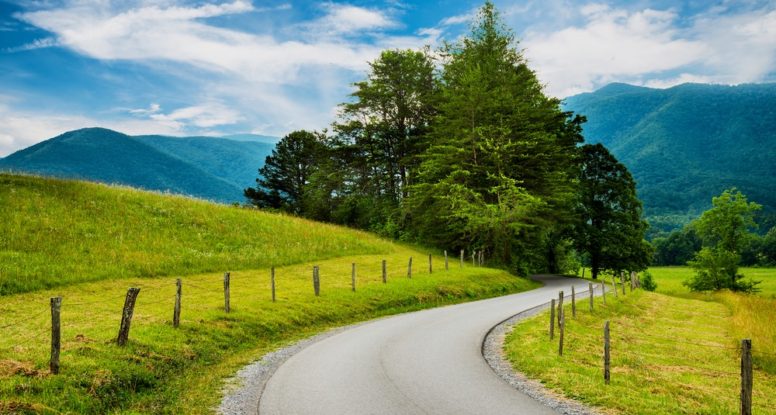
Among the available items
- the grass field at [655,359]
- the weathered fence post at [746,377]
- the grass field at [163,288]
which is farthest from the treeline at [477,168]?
the weathered fence post at [746,377]

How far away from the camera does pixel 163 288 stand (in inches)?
1053

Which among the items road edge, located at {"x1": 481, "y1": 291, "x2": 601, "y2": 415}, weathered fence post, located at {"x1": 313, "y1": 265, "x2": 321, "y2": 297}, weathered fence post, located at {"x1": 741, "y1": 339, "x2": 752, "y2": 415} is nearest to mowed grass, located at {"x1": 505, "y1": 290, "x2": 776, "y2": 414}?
road edge, located at {"x1": 481, "y1": 291, "x2": 601, "y2": 415}

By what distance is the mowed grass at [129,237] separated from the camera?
27344 mm

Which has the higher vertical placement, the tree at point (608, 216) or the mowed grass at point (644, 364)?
the tree at point (608, 216)

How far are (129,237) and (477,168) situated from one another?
97.2ft

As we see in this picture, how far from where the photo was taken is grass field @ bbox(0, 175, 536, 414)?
1230 cm

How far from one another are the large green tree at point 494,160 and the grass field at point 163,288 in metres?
5.20

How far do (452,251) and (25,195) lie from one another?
126ft

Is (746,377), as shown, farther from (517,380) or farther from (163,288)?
(163,288)

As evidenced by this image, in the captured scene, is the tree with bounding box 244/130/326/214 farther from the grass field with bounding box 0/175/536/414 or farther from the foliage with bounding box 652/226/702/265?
the foliage with bounding box 652/226/702/265

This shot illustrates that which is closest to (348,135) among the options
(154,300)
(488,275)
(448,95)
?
(448,95)

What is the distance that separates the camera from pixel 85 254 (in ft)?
96.7

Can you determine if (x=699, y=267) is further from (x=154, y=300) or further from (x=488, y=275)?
(x=154, y=300)

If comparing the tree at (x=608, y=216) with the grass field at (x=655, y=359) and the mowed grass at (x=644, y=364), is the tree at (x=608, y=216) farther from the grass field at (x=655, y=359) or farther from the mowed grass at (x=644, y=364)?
the mowed grass at (x=644, y=364)
